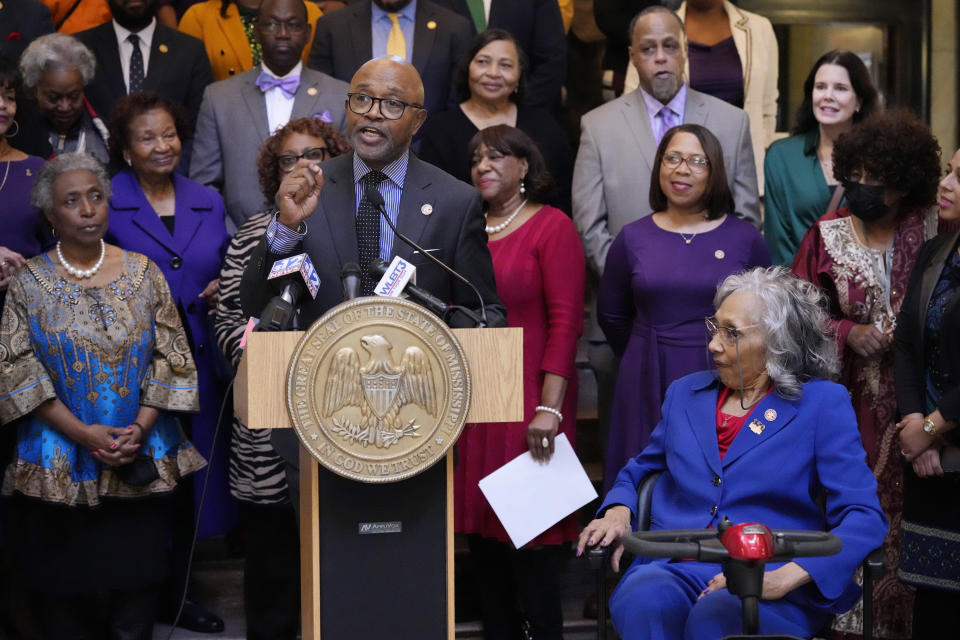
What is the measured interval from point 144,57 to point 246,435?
2066 millimetres

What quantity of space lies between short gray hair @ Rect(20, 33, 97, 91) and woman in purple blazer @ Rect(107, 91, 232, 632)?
0.28m

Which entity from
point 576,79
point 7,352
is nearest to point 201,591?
point 7,352

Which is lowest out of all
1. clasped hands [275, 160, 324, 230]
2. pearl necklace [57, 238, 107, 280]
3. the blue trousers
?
the blue trousers

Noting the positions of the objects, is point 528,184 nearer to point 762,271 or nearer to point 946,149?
point 762,271

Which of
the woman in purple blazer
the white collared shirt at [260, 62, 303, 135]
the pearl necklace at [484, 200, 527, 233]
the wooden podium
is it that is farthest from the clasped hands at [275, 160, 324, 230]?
the white collared shirt at [260, 62, 303, 135]

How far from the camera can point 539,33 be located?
6.11 m

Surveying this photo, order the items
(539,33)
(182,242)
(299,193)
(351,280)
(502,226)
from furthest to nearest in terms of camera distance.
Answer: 1. (539,33)
2. (182,242)
3. (502,226)
4. (299,193)
5. (351,280)

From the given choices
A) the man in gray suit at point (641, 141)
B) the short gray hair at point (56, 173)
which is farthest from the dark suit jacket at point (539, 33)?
the short gray hair at point (56, 173)

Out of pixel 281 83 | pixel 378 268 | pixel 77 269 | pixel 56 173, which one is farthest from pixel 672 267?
pixel 56 173

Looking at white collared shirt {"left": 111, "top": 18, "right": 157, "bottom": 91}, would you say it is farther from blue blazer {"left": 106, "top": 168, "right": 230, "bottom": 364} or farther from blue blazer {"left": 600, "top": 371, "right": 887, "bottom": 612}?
blue blazer {"left": 600, "top": 371, "right": 887, "bottom": 612}

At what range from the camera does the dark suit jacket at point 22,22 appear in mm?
5621

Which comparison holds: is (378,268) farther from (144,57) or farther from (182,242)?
(144,57)

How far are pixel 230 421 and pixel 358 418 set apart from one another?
2.46 meters

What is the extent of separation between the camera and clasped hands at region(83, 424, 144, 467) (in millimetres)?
4465
